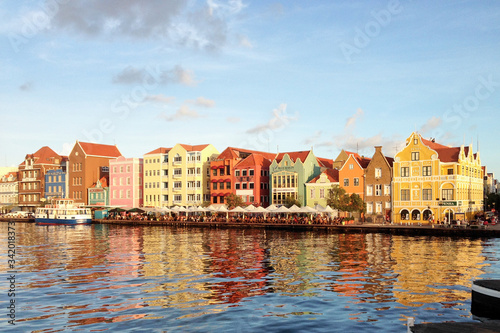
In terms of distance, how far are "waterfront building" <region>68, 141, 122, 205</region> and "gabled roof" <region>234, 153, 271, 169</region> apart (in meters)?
45.4

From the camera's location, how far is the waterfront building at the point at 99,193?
401 ft

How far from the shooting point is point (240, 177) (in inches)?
3878

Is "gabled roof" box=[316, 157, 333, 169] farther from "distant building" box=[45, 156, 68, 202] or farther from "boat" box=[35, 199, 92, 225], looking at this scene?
"distant building" box=[45, 156, 68, 202]

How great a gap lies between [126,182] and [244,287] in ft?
314

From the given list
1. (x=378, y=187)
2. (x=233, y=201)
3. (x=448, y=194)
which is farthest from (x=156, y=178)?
(x=448, y=194)

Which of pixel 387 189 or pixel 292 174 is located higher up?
pixel 292 174

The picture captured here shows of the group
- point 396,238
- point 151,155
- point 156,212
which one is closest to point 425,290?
point 396,238

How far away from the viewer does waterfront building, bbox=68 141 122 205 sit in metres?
126

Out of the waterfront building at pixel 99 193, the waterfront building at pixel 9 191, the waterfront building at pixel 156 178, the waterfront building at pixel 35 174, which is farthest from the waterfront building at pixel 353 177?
the waterfront building at pixel 9 191

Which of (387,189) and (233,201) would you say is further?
(233,201)

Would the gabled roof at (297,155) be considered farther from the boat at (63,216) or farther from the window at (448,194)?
the boat at (63,216)

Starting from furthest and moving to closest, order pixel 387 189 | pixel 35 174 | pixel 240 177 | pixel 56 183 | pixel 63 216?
pixel 35 174
pixel 56 183
pixel 63 216
pixel 240 177
pixel 387 189

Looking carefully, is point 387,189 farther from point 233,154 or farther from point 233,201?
point 233,154

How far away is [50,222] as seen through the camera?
100 meters
